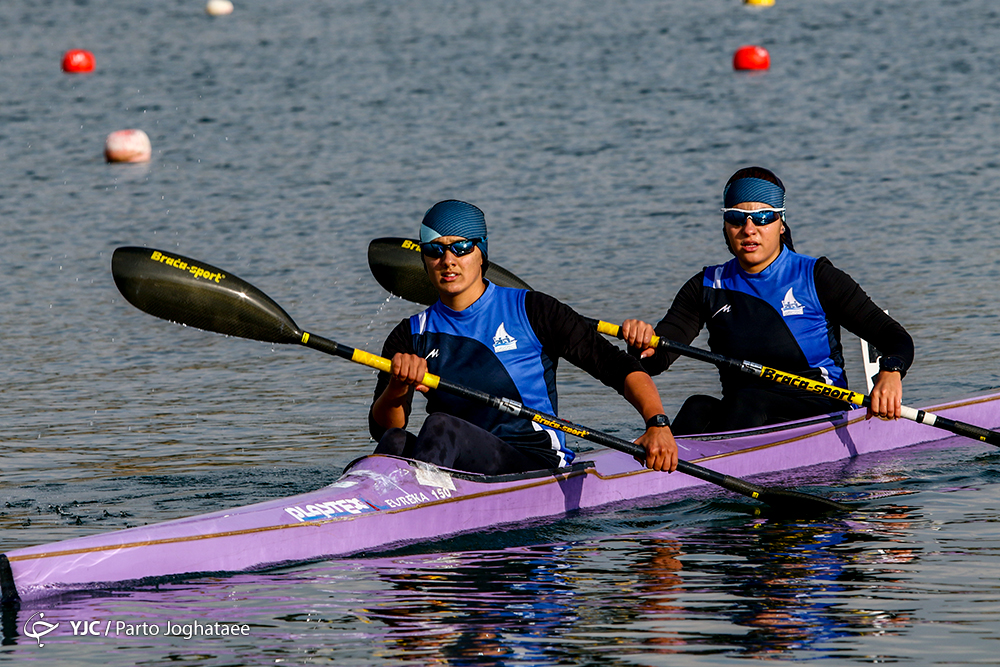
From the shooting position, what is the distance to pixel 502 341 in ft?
24.5

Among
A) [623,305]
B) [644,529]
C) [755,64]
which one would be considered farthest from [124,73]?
[644,529]

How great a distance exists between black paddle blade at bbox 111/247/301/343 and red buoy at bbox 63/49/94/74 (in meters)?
29.3

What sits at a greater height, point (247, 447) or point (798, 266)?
point (798, 266)

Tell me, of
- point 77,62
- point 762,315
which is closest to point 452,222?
point 762,315

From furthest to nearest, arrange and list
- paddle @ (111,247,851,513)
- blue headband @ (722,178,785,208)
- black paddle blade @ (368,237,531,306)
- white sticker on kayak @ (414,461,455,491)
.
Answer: black paddle blade @ (368,237,531,306) < blue headband @ (722,178,785,208) < paddle @ (111,247,851,513) < white sticker on kayak @ (414,461,455,491)

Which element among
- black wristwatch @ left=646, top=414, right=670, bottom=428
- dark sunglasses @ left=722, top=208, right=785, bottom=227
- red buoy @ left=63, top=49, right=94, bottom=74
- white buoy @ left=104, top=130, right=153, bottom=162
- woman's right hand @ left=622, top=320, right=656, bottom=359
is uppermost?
red buoy @ left=63, top=49, right=94, bottom=74

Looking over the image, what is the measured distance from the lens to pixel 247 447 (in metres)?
9.95

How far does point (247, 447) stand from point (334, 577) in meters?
3.18

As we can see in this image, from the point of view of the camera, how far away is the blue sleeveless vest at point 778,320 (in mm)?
9078

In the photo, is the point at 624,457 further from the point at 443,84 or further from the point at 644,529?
the point at 443,84

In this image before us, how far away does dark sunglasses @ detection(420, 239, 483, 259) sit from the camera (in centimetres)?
725

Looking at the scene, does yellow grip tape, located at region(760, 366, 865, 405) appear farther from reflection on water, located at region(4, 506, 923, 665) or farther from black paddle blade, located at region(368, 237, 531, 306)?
black paddle blade, located at region(368, 237, 531, 306)

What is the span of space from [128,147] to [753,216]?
16.8m

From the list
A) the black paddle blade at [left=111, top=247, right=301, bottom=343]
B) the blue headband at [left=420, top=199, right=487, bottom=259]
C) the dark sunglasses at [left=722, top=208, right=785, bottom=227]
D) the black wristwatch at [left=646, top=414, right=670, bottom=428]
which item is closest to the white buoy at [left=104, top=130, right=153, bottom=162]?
the black paddle blade at [left=111, top=247, right=301, bottom=343]
